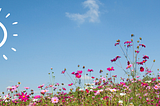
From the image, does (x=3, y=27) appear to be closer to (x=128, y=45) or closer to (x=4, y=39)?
(x=4, y=39)

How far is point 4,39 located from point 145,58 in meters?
5.83

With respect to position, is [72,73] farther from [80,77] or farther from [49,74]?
[49,74]

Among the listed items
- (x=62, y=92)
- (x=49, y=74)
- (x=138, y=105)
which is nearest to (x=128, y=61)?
(x=138, y=105)

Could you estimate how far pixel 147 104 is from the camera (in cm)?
454

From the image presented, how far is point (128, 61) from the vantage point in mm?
4609

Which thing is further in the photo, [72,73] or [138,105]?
[72,73]

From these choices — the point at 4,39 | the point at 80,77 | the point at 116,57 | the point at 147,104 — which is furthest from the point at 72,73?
the point at 4,39

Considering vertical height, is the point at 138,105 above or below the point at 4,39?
below

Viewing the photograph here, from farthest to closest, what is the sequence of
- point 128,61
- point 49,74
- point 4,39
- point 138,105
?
1. point 4,39
2. point 49,74
3. point 128,61
4. point 138,105

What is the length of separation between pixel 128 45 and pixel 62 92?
3688mm

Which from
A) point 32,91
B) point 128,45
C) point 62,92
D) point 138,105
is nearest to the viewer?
point 138,105

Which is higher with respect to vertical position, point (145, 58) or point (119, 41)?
point (119, 41)

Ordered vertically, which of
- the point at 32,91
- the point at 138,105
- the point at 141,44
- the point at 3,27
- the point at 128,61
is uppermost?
the point at 3,27

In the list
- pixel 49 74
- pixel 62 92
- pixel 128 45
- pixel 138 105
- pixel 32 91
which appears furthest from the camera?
pixel 62 92
